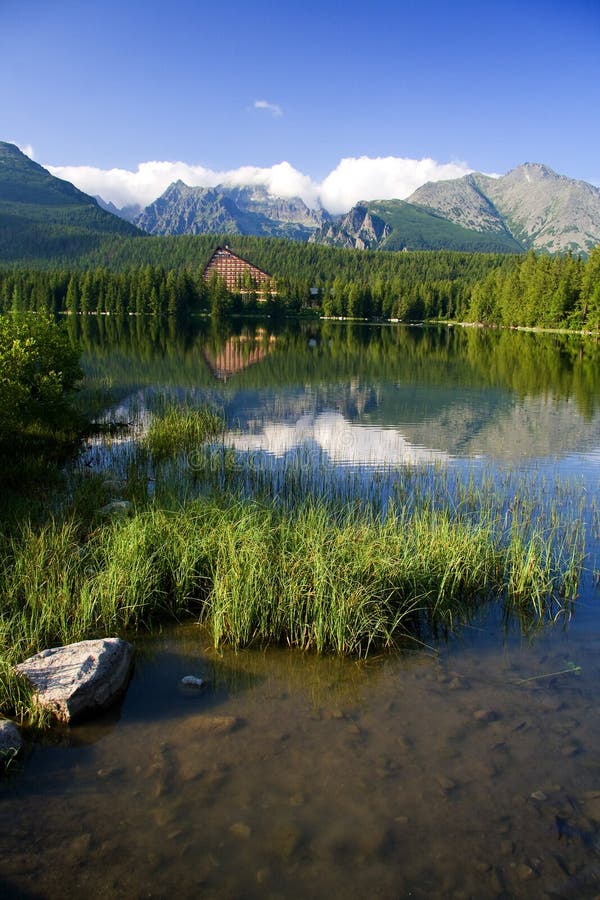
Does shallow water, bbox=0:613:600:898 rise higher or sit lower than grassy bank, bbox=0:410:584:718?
lower

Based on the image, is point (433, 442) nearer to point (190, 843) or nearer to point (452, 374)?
point (190, 843)

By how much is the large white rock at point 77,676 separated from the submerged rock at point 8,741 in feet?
1.71

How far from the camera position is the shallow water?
581 centimetres

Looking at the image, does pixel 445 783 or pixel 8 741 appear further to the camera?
pixel 8 741

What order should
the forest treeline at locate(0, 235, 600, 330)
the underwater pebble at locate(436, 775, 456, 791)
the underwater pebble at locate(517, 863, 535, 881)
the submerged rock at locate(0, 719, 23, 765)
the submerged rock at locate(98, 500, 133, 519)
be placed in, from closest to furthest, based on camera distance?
1. the underwater pebble at locate(517, 863, 535, 881)
2. the underwater pebble at locate(436, 775, 456, 791)
3. the submerged rock at locate(0, 719, 23, 765)
4. the submerged rock at locate(98, 500, 133, 519)
5. the forest treeline at locate(0, 235, 600, 330)

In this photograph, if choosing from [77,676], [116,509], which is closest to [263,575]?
[77,676]

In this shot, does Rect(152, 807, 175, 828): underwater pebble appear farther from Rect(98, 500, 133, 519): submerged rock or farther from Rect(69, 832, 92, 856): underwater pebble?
Rect(98, 500, 133, 519): submerged rock

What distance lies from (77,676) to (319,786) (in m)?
3.28

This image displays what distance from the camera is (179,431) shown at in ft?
76.9

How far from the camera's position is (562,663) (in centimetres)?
938

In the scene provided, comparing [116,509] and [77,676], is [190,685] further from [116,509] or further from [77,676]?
[116,509]

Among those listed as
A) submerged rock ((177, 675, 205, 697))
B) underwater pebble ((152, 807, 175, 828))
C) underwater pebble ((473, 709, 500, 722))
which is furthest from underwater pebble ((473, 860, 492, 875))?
submerged rock ((177, 675, 205, 697))

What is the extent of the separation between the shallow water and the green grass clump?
12.9 m

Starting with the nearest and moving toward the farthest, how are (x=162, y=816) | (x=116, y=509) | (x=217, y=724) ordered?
(x=162, y=816) < (x=217, y=724) < (x=116, y=509)
